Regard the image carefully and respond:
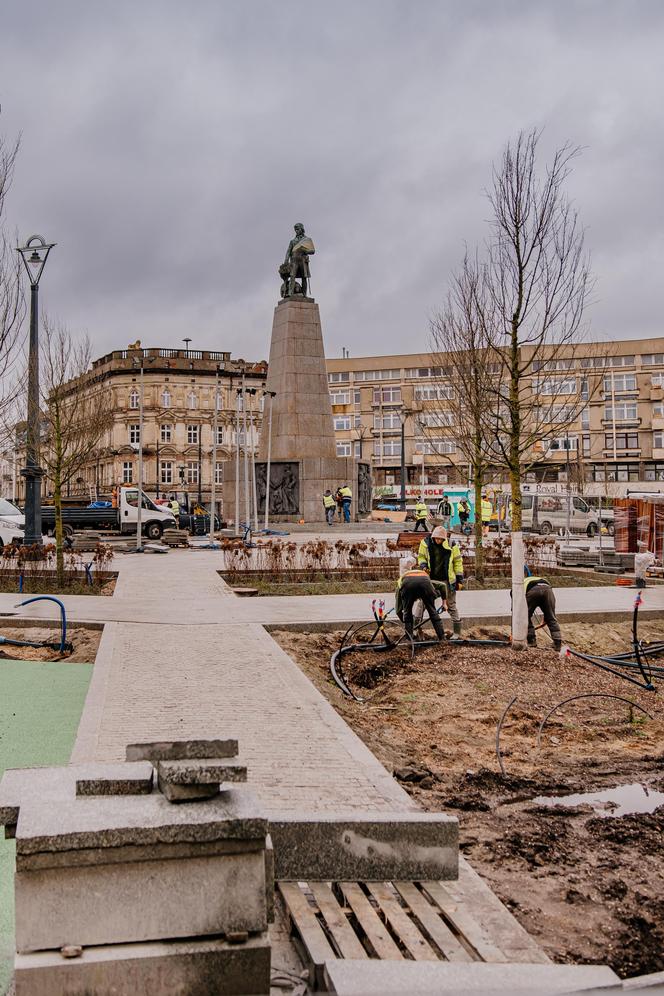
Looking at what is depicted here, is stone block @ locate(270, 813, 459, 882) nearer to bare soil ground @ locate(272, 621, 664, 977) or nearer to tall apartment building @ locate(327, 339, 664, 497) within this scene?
bare soil ground @ locate(272, 621, 664, 977)

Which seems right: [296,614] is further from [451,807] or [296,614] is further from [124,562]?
[124,562]

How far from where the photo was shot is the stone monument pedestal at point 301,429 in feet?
121

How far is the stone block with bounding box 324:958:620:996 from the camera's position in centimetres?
323

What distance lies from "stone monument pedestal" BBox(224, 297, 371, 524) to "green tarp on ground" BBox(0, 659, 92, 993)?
26409mm

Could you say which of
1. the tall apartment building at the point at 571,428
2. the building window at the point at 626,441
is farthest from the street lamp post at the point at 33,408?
the building window at the point at 626,441

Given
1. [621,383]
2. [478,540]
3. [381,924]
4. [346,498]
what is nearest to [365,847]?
[381,924]

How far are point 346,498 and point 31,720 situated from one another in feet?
96.0

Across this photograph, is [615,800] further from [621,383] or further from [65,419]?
[621,383]

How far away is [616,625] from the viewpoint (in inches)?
552

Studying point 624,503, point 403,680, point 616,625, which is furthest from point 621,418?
point 403,680

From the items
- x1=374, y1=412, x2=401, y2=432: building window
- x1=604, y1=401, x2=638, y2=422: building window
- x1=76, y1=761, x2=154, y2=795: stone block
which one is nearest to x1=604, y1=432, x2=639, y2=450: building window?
x1=604, y1=401, x2=638, y2=422: building window

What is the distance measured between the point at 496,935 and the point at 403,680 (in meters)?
6.21

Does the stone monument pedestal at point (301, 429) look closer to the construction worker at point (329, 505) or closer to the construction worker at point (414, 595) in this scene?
the construction worker at point (329, 505)

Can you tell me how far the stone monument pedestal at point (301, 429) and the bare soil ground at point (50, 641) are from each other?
24439 mm
